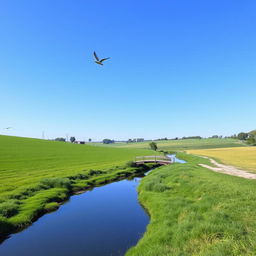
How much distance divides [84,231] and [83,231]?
0.07 meters

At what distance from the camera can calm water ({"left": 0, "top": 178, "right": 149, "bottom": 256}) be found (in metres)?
9.33

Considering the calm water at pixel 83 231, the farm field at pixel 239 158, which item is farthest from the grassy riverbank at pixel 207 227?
the farm field at pixel 239 158

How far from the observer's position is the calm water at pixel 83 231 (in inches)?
367

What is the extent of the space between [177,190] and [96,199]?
8.25 m

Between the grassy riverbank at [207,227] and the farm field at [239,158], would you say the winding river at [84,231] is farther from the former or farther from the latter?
the farm field at [239,158]

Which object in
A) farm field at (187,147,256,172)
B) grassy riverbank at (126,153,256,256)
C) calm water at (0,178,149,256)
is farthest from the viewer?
farm field at (187,147,256,172)

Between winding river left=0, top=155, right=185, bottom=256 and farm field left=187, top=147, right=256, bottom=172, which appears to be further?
farm field left=187, top=147, right=256, bottom=172

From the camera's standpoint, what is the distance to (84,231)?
37.2ft

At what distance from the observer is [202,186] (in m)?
14.6

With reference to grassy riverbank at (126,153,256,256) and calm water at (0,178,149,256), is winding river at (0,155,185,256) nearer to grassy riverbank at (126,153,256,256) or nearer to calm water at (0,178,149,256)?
calm water at (0,178,149,256)

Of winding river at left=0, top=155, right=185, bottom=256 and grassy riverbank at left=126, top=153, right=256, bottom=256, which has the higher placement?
grassy riverbank at left=126, top=153, right=256, bottom=256

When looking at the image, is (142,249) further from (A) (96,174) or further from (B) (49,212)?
(A) (96,174)

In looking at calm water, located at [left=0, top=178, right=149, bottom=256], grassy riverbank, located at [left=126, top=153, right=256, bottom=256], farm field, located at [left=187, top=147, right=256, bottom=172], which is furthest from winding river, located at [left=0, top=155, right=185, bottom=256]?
farm field, located at [left=187, top=147, right=256, bottom=172]

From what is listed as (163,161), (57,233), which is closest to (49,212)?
(57,233)
